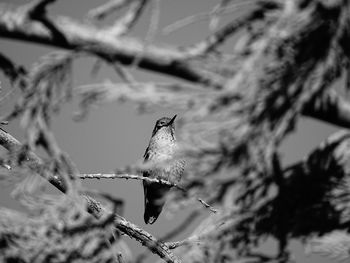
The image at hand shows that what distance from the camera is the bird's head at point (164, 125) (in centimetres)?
604

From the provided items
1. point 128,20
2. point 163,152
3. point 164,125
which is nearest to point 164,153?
point 163,152

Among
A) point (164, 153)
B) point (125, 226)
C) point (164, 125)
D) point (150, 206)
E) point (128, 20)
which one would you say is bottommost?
point (125, 226)

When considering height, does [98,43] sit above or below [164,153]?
below

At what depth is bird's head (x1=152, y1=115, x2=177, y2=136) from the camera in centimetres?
604

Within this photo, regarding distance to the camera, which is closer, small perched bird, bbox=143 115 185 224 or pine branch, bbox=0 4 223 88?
pine branch, bbox=0 4 223 88

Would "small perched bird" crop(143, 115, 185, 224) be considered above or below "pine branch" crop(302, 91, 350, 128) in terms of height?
above

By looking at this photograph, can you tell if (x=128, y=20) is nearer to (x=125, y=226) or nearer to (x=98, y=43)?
(x=98, y=43)

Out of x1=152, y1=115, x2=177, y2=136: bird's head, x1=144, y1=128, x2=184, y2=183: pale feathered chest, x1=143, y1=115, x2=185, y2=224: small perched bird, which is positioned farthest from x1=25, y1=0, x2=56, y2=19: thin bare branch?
x1=152, y1=115, x2=177, y2=136: bird's head

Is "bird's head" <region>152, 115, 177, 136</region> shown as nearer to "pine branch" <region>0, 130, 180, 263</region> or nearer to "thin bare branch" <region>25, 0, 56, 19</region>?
"pine branch" <region>0, 130, 180, 263</region>

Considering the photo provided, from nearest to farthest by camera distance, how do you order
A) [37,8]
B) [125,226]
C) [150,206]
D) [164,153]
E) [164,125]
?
[37,8], [125,226], [164,153], [164,125], [150,206]

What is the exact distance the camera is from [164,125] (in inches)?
241

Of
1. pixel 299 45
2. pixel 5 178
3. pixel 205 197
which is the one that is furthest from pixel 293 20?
pixel 5 178

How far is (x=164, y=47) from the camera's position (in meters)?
1.57

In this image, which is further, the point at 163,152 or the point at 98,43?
the point at 163,152
